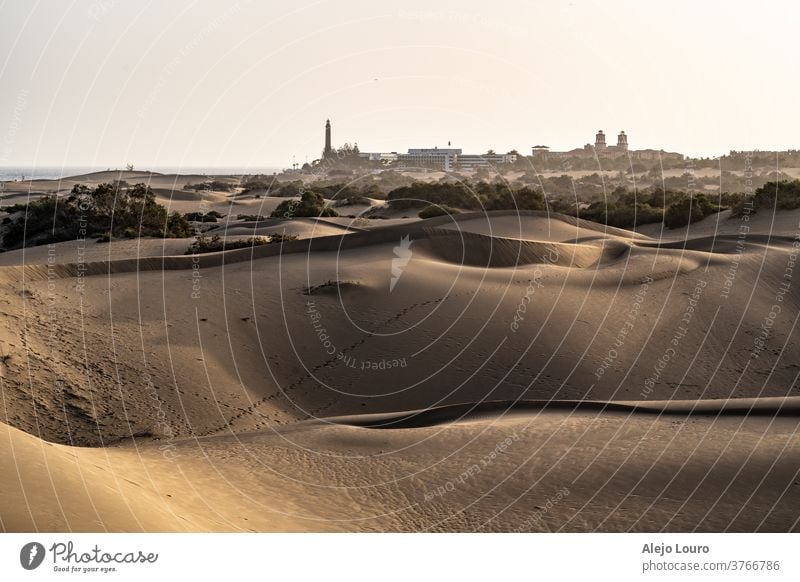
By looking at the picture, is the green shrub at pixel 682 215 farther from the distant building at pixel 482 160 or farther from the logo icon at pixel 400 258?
the distant building at pixel 482 160

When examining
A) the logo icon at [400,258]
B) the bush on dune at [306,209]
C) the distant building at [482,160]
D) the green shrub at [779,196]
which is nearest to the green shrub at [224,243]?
the logo icon at [400,258]

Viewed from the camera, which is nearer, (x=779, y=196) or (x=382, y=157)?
(x=779, y=196)

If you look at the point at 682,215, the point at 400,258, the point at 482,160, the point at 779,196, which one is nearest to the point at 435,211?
the point at 682,215

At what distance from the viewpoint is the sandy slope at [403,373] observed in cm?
953

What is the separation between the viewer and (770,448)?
10.5 m

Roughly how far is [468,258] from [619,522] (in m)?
16.7

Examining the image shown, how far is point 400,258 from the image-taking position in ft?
79.3

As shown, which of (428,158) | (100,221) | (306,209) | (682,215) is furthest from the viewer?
(428,158)

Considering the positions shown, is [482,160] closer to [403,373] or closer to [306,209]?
[306,209]
